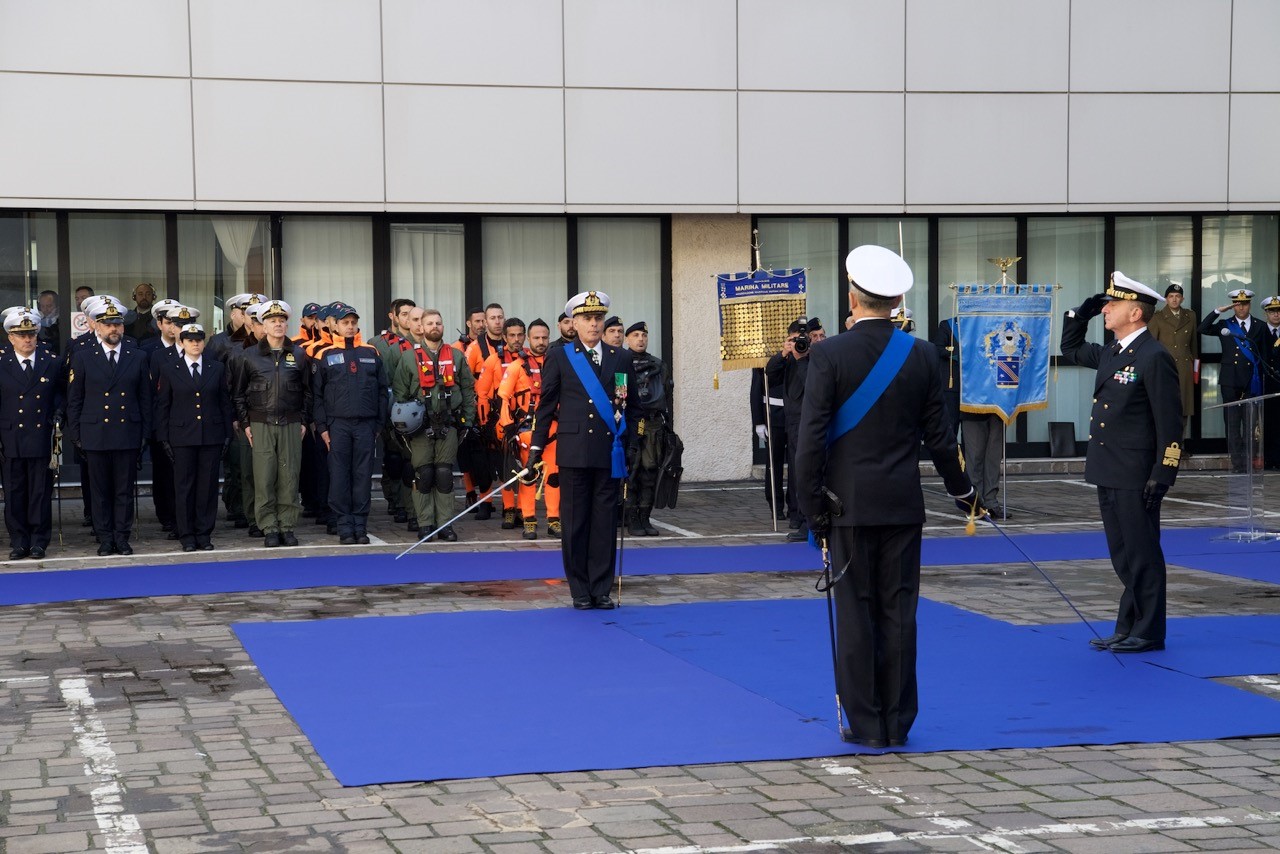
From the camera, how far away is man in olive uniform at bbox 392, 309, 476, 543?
13898 millimetres

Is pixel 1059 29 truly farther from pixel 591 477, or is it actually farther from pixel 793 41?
pixel 591 477

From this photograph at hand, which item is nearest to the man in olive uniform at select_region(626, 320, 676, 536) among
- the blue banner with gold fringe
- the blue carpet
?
the blue banner with gold fringe

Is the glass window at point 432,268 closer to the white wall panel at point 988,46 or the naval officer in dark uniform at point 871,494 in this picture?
the white wall panel at point 988,46

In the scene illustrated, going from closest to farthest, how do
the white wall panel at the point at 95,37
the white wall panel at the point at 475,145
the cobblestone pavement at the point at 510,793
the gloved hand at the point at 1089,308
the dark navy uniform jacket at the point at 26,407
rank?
the cobblestone pavement at the point at 510,793 → the gloved hand at the point at 1089,308 → the dark navy uniform jacket at the point at 26,407 → the white wall panel at the point at 95,37 → the white wall panel at the point at 475,145

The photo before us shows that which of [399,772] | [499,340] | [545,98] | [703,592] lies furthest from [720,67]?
[399,772]

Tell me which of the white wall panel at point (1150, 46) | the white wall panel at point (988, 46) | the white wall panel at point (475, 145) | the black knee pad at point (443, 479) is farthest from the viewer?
the white wall panel at point (1150, 46)

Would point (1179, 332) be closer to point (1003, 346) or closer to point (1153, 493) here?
point (1003, 346)

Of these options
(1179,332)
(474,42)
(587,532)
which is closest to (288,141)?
(474,42)

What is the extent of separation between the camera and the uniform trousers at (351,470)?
539 inches

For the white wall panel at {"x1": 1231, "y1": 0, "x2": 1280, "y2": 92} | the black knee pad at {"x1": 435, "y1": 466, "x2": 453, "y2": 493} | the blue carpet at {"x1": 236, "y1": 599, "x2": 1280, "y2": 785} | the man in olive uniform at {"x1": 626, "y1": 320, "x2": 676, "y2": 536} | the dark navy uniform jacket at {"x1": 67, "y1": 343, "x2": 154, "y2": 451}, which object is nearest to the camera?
the blue carpet at {"x1": 236, "y1": 599, "x2": 1280, "y2": 785}

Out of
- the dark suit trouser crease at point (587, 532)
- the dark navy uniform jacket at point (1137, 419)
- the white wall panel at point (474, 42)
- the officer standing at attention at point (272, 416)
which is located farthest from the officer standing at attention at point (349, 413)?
the dark navy uniform jacket at point (1137, 419)

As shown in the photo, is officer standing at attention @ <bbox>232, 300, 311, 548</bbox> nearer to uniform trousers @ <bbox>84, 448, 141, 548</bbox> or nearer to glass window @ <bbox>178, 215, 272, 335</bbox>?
uniform trousers @ <bbox>84, 448, 141, 548</bbox>

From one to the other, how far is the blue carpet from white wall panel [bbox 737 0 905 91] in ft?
32.4

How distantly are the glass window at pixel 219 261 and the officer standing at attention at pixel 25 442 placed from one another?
4783 mm
